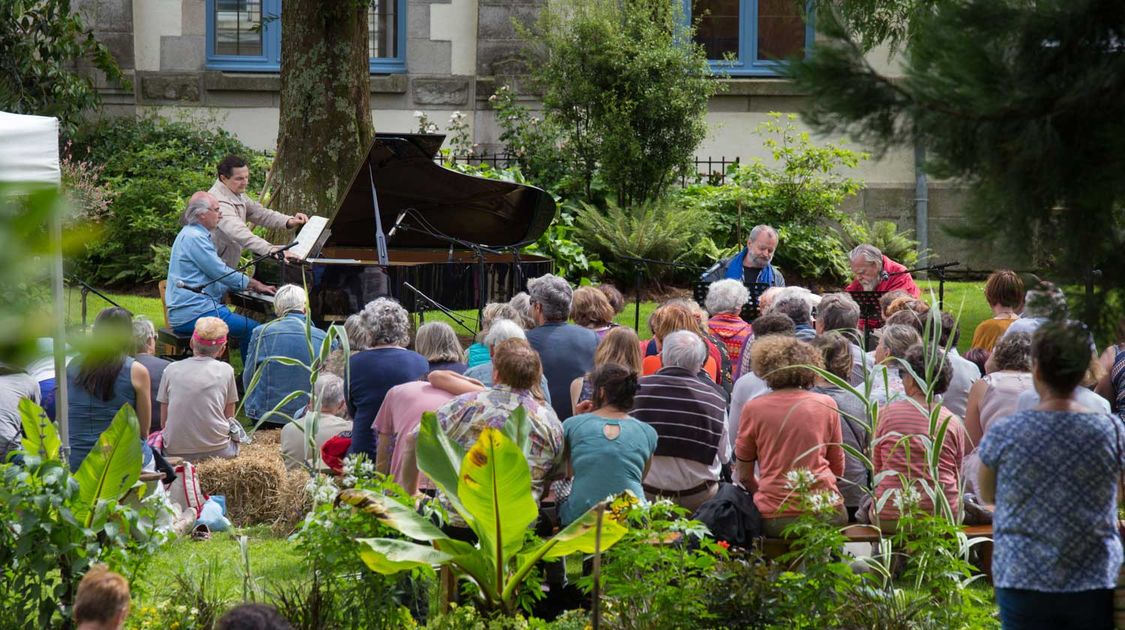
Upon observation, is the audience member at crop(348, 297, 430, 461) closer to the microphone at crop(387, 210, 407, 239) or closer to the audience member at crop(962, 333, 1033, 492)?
the audience member at crop(962, 333, 1033, 492)

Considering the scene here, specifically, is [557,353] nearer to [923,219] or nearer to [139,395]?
[139,395]

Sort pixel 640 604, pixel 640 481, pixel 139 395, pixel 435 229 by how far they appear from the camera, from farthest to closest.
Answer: pixel 435 229 < pixel 139 395 < pixel 640 481 < pixel 640 604

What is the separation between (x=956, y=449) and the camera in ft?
18.9

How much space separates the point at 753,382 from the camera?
623 cm

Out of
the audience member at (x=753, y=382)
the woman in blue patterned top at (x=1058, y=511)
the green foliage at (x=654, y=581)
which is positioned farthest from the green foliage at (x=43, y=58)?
the woman in blue patterned top at (x=1058, y=511)

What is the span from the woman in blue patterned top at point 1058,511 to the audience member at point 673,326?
9.75 ft

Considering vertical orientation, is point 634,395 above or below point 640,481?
above

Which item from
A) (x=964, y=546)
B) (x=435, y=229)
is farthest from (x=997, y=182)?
(x=435, y=229)

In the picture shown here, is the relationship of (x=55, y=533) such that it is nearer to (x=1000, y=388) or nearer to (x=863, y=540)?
(x=863, y=540)

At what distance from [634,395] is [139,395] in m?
2.67

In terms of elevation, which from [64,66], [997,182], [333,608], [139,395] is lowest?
[333,608]

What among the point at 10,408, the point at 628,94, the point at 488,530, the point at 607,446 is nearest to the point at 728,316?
the point at 607,446

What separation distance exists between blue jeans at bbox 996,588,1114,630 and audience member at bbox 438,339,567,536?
208 centimetres

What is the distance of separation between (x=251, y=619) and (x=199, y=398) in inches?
157
